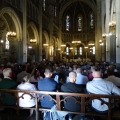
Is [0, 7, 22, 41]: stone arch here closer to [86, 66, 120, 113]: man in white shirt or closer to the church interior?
the church interior

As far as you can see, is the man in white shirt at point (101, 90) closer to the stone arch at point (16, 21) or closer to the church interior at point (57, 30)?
the church interior at point (57, 30)

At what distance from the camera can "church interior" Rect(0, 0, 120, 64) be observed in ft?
65.5

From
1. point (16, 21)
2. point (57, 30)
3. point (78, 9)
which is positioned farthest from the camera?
point (78, 9)

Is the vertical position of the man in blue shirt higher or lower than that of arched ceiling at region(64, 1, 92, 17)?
lower

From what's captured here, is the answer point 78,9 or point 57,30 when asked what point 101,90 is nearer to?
point 57,30

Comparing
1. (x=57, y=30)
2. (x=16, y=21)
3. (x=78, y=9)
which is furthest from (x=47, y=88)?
(x=78, y=9)

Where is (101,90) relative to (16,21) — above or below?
below

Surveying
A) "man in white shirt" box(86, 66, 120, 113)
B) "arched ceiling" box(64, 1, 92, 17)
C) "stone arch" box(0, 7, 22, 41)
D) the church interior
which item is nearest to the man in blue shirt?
"man in white shirt" box(86, 66, 120, 113)

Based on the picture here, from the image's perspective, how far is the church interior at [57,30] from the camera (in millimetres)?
19969

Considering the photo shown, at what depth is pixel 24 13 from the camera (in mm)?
21500

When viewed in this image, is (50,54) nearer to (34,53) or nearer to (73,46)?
(34,53)

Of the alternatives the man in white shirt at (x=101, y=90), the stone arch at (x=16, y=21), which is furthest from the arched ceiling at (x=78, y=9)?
the man in white shirt at (x=101, y=90)

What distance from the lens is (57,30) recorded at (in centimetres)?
3959

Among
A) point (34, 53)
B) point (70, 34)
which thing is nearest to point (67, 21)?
point (70, 34)
